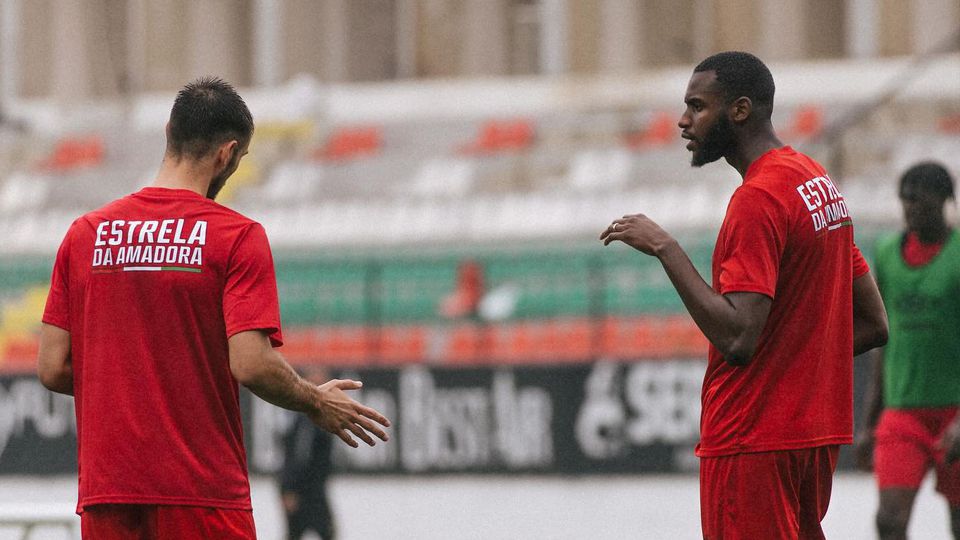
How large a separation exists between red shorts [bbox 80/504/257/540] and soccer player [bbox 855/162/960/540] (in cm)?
370

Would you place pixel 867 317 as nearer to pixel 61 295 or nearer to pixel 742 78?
pixel 742 78

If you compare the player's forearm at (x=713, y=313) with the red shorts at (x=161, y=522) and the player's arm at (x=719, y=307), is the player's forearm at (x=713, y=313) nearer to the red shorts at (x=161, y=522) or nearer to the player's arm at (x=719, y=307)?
the player's arm at (x=719, y=307)

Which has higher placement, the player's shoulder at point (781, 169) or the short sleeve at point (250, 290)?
the player's shoulder at point (781, 169)

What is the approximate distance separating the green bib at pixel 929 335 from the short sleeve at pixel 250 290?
3938 mm

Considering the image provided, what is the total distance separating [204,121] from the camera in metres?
5.04

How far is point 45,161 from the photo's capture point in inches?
959

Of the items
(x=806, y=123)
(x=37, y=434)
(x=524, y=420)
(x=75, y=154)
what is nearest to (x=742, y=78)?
(x=524, y=420)

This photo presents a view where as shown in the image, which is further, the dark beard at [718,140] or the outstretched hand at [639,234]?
the dark beard at [718,140]

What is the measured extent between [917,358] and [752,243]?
344 centimetres

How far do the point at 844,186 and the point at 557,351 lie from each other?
11.3 ft

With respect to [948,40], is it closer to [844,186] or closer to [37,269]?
[844,186]

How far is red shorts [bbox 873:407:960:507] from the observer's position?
778 centimetres

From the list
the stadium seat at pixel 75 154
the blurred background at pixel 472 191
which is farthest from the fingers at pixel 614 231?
the stadium seat at pixel 75 154

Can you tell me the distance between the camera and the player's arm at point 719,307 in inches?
187
